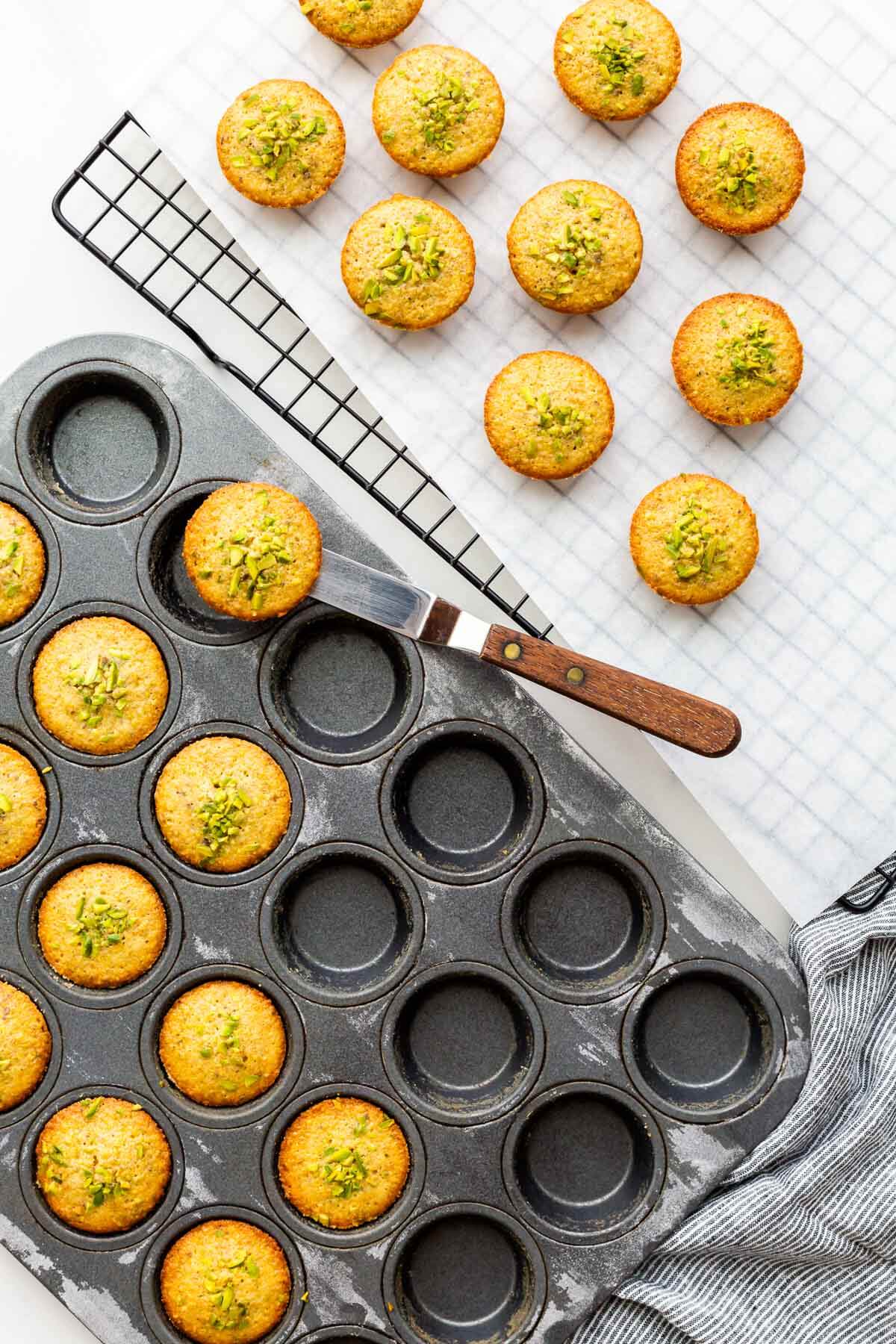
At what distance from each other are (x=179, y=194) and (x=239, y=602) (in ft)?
3.15

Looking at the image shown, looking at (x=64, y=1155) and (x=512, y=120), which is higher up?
(x=512, y=120)

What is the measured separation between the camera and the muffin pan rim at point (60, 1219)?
2463 mm

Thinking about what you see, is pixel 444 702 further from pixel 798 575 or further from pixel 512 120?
pixel 512 120

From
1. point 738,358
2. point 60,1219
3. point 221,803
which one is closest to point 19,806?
point 221,803

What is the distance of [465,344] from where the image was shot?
2.58 m

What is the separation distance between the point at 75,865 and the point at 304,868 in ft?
1.52

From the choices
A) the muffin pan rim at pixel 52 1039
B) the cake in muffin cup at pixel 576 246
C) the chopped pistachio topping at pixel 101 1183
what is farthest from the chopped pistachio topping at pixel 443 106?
the chopped pistachio topping at pixel 101 1183

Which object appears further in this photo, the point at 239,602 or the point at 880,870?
the point at 880,870

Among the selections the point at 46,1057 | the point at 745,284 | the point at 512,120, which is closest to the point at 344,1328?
the point at 46,1057

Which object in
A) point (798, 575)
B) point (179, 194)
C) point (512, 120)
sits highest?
point (512, 120)

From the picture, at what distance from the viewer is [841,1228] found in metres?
2.50

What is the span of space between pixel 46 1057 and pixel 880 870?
177 cm

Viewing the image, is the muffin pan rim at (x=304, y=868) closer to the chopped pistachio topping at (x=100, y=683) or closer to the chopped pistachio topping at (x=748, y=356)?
the chopped pistachio topping at (x=100, y=683)

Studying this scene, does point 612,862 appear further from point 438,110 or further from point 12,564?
point 438,110
